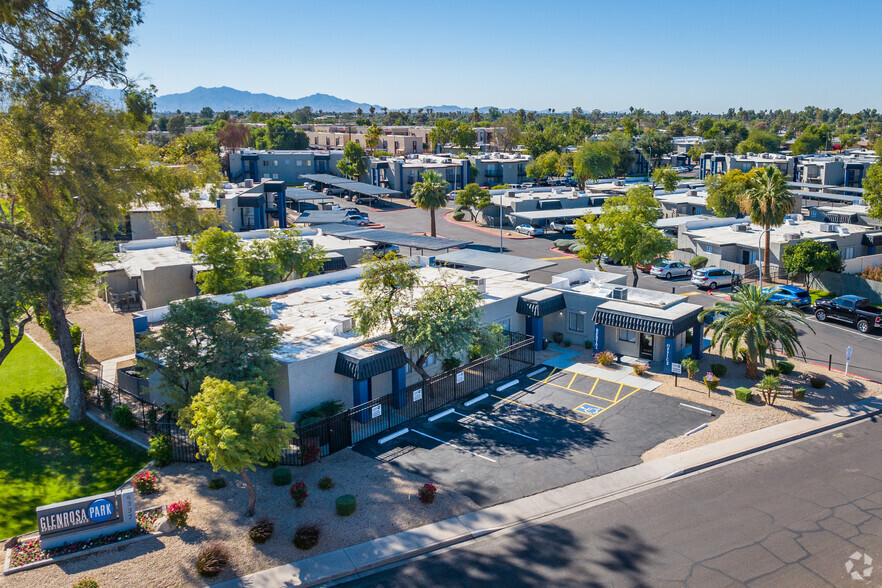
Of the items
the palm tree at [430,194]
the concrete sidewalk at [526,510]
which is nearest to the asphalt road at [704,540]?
the concrete sidewalk at [526,510]

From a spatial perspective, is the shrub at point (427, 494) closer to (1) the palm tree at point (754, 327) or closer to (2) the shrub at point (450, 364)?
(2) the shrub at point (450, 364)

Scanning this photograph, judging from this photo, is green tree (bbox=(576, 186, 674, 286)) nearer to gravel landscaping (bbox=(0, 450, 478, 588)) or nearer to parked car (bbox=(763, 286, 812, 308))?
parked car (bbox=(763, 286, 812, 308))

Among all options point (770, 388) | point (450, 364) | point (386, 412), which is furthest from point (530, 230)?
point (386, 412)

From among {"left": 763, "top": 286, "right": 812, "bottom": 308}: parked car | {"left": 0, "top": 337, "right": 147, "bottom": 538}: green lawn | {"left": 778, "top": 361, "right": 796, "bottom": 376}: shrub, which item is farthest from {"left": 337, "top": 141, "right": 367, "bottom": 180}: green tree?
{"left": 778, "top": 361, "right": 796, "bottom": 376}: shrub

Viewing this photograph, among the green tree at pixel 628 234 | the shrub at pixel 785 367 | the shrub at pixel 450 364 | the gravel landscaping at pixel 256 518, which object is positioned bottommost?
the gravel landscaping at pixel 256 518

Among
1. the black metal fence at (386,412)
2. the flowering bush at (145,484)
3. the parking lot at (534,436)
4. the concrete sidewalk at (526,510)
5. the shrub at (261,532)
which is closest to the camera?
the concrete sidewalk at (526,510)

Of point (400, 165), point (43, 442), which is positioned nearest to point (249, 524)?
point (43, 442)

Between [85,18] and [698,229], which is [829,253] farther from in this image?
[85,18]
